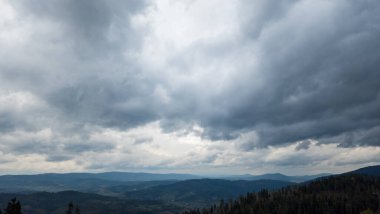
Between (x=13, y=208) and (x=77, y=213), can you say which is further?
(x=77, y=213)

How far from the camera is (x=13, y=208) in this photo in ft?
294

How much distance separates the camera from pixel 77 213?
499 ft

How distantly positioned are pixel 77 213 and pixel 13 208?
66.3 m

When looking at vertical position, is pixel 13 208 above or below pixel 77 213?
above
